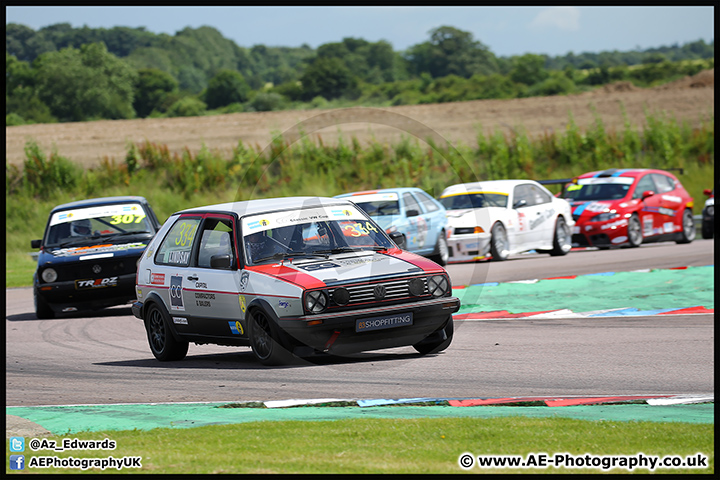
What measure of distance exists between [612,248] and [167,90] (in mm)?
80278

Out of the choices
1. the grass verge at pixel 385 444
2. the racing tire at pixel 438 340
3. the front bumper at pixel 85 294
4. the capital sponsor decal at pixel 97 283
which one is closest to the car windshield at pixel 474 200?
the front bumper at pixel 85 294

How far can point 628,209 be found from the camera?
21141 millimetres

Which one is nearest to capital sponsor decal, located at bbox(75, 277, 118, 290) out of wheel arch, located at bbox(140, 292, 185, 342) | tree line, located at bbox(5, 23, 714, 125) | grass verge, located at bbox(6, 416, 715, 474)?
wheel arch, located at bbox(140, 292, 185, 342)

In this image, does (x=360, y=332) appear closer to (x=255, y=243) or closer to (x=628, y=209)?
(x=255, y=243)

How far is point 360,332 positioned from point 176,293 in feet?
7.93

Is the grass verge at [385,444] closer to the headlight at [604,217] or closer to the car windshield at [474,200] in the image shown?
the car windshield at [474,200]

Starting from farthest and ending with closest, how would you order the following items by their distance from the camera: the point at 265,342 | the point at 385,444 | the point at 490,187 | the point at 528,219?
the point at 490,187, the point at 528,219, the point at 265,342, the point at 385,444

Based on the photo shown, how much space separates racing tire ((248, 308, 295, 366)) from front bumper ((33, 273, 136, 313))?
599 centimetres

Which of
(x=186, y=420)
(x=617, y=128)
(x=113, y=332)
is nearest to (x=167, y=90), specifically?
(x=617, y=128)

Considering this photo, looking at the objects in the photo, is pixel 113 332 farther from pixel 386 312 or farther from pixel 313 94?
pixel 313 94

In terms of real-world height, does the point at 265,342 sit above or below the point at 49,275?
below

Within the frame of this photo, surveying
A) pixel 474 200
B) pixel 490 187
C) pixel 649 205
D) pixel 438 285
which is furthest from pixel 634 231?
pixel 438 285

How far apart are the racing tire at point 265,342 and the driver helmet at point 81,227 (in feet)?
24.1

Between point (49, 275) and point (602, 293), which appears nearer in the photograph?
point (602, 293)
